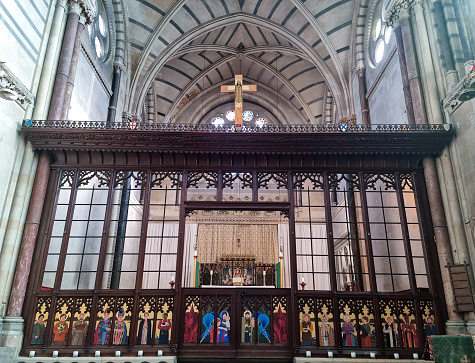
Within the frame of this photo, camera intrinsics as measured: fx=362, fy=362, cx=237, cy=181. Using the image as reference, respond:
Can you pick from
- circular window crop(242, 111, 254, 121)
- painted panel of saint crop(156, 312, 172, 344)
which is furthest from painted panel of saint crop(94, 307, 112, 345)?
circular window crop(242, 111, 254, 121)

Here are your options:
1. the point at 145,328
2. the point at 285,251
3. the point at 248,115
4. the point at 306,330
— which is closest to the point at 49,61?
the point at 145,328

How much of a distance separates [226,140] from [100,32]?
8775 millimetres

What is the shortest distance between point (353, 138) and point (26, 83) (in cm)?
842

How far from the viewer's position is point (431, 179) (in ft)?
29.1

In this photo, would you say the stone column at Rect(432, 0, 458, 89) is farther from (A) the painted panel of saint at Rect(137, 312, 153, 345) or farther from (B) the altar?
(B) the altar

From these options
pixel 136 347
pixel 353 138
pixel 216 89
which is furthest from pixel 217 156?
pixel 216 89

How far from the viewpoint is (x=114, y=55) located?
15797 mm

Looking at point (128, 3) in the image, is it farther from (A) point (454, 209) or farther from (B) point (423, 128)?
(A) point (454, 209)

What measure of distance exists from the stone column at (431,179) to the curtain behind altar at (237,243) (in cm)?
1127

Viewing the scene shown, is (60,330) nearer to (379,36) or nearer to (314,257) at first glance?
(379,36)

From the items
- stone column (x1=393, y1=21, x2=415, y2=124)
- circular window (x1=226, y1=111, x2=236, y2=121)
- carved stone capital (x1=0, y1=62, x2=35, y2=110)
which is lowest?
carved stone capital (x1=0, y1=62, x2=35, y2=110)

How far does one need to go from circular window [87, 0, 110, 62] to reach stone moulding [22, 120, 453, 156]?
5.84 meters

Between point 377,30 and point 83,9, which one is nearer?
point 83,9

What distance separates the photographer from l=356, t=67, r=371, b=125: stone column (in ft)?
49.6
